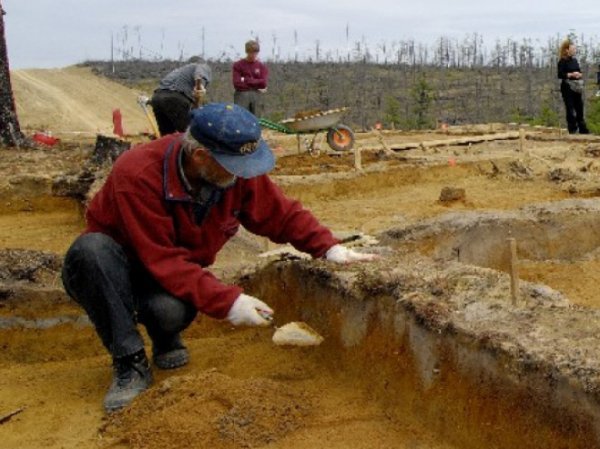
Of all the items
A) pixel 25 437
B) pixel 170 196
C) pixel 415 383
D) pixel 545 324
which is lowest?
pixel 25 437

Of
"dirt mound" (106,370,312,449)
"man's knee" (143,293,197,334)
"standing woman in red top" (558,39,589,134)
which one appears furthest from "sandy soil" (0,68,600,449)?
"standing woman in red top" (558,39,589,134)

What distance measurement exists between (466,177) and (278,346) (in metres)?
7.17

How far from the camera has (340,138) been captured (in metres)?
12.9

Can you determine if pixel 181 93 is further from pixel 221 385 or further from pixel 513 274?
pixel 513 274

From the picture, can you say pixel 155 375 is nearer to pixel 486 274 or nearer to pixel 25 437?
pixel 25 437

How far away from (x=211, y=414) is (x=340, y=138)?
10.1 metres

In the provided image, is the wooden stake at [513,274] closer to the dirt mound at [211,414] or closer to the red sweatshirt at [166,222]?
the dirt mound at [211,414]

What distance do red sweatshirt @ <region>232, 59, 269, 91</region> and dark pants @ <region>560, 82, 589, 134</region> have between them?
210 inches

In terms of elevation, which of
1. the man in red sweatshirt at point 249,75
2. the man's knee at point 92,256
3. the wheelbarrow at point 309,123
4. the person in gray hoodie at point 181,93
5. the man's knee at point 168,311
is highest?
the man in red sweatshirt at point 249,75

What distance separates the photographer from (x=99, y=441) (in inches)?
120

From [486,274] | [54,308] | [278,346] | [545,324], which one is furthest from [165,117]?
[545,324]

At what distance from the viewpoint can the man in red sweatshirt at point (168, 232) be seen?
311 centimetres

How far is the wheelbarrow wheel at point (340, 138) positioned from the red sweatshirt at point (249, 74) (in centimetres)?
164

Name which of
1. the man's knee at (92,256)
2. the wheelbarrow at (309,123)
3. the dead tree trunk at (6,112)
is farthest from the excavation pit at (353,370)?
the dead tree trunk at (6,112)
